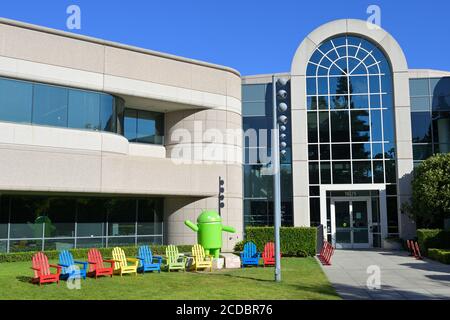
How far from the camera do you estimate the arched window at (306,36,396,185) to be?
29.4 meters

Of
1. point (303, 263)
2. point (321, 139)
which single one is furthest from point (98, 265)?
point (321, 139)

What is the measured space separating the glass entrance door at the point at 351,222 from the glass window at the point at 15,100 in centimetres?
1783

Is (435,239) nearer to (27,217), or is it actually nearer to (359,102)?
(359,102)

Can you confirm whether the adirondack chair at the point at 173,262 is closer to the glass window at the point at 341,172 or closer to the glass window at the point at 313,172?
the glass window at the point at 313,172

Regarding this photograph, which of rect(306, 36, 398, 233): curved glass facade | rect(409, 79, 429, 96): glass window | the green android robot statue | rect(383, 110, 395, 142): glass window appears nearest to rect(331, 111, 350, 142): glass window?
rect(306, 36, 398, 233): curved glass facade

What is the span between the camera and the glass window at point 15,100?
21812 millimetres

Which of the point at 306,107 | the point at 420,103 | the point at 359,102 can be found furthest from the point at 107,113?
the point at 420,103

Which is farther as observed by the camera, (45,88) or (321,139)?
(321,139)

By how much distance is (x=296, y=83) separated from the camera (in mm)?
30328

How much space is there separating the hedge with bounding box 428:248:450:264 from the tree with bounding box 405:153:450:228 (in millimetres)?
3429

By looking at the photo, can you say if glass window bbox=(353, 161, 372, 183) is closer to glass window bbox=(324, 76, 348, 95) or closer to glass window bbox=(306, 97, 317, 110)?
glass window bbox=(306, 97, 317, 110)

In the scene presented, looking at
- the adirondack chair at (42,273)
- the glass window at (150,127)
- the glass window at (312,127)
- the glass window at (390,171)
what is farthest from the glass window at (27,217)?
the glass window at (390,171)
